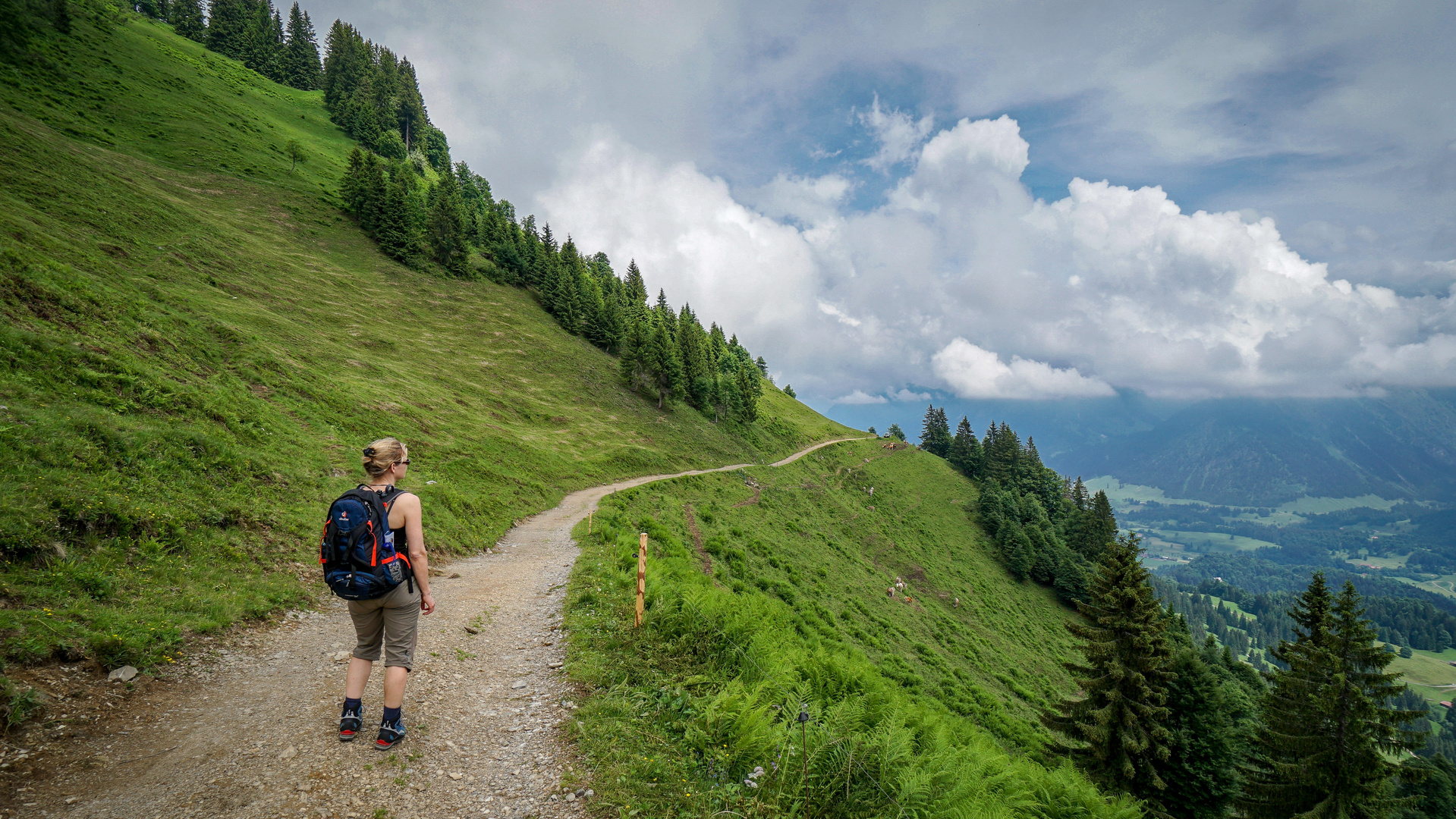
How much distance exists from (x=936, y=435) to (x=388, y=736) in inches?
4898

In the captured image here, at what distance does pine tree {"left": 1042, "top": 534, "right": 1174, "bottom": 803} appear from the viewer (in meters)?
19.5

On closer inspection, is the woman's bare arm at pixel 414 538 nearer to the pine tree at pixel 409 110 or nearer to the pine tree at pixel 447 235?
the pine tree at pixel 447 235

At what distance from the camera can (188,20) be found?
120 metres

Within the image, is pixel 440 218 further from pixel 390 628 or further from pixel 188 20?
pixel 188 20

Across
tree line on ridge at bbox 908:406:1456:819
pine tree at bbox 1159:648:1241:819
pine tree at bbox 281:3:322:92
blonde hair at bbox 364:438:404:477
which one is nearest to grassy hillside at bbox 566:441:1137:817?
tree line on ridge at bbox 908:406:1456:819

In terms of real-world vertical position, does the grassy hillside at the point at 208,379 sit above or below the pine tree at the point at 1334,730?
above

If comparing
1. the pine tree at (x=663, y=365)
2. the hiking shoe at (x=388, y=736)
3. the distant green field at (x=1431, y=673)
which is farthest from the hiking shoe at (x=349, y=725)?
the distant green field at (x=1431, y=673)

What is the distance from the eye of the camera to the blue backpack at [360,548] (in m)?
5.31

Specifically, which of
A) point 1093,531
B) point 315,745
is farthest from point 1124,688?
point 1093,531

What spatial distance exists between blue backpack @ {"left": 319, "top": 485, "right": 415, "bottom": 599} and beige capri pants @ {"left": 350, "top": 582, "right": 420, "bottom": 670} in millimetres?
199

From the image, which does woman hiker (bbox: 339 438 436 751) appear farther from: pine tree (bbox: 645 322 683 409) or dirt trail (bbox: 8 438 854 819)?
pine tree (bbox: 645 322 683 409)

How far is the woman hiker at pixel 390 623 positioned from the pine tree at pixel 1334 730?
27.7 meters

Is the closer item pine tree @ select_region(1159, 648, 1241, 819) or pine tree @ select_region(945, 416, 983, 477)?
pine tree @ select_region(1159, 648, 1241, 819)

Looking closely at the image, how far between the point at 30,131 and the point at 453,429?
43.7 metres
